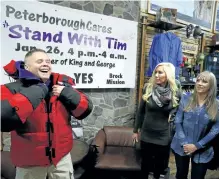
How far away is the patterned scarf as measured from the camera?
6.73 ft

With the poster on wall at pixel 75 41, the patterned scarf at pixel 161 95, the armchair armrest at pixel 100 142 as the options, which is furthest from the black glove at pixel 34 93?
the armchair armrest at pixel 100 142

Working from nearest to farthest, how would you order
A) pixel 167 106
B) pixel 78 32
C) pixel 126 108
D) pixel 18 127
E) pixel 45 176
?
pixel 18 127 < pixel 45 176 < pixel 167 106 < pixel 78 32 < pixel 126 108

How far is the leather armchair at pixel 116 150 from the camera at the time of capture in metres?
2.41

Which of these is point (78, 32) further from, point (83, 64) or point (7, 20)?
point (7, 20)

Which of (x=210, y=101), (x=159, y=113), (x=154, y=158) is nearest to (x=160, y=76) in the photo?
(x=159, y=113)

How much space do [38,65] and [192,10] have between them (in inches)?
159

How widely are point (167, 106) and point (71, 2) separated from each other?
1.99 m

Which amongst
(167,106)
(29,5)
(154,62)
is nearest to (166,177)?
(167,106)

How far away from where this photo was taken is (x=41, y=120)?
4.21 ft

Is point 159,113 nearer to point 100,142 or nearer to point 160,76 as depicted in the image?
point 160,76

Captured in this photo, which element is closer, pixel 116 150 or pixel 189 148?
pixel 189 148

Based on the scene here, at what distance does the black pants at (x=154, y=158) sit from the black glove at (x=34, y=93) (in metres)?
1.40

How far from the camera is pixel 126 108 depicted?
364 centimetres

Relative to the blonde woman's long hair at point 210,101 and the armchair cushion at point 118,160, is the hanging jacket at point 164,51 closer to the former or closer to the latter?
the armchair cushion at point 118,160
